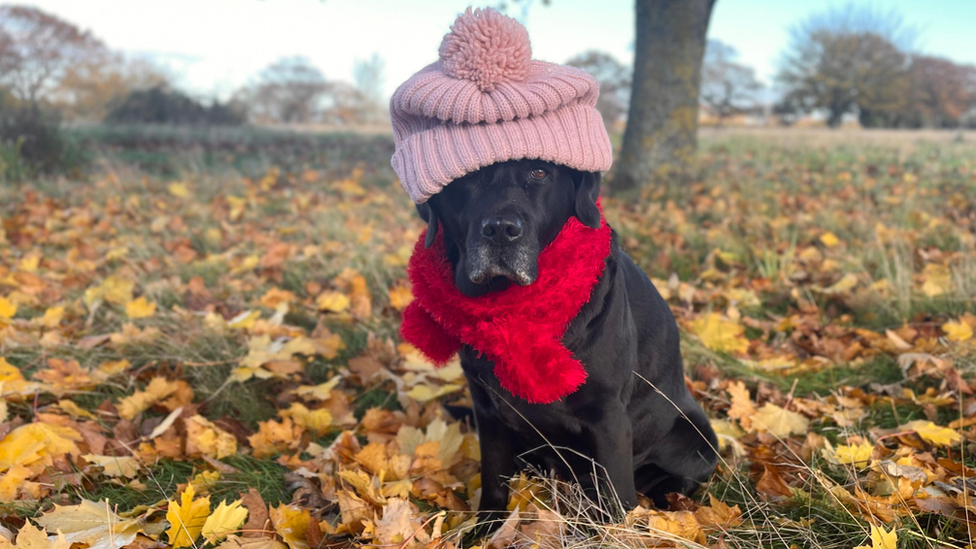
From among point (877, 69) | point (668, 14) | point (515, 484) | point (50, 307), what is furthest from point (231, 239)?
point (877, 69)

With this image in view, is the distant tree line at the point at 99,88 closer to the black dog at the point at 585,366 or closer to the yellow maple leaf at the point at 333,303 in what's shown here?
the yellow maple leaf at the point at 333,303

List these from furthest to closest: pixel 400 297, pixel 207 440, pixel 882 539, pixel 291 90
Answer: pixel 291 90
pixel 400 297
pixel 207 440
pixel 882 539

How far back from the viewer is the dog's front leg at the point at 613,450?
1942mm

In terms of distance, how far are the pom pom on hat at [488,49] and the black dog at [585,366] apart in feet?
0.82

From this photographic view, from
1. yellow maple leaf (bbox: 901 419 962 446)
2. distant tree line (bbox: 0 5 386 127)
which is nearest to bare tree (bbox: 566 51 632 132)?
distant tree line (bbox: 0 5 386 127)

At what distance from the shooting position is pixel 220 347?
3.19m

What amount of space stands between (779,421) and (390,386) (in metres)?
1.73

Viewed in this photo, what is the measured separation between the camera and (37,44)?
15992 mm

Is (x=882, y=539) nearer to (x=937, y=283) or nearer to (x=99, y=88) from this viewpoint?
(x=937, y=283)

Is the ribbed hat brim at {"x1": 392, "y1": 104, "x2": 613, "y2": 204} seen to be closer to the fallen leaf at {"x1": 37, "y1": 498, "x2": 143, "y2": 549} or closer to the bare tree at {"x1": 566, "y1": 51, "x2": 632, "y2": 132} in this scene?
the fallen leaf at {"x1": 37, "y1": 498, "x2": 143, "y2": 549}

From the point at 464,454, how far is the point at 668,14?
6.00m

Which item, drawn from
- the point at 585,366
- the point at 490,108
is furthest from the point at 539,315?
the point at 490,108

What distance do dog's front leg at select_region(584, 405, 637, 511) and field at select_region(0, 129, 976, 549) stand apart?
86 mm

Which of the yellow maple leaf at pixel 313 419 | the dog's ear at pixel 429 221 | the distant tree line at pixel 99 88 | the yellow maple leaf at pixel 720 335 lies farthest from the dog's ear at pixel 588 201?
the distant tree line at pixel 99 88
